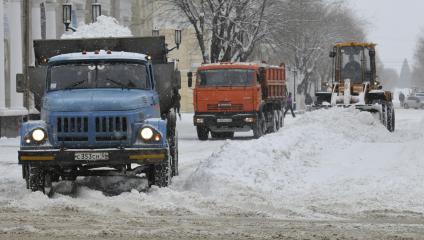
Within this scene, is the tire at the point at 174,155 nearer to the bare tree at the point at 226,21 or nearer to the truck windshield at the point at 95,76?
the truck windshield at the point at 95,76

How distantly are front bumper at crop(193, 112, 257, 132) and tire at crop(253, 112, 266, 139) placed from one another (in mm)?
217

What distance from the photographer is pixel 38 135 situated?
43.8 feet

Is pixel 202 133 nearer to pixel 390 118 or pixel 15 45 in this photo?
pixel 390 118

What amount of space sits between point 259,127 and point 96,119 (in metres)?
18.7

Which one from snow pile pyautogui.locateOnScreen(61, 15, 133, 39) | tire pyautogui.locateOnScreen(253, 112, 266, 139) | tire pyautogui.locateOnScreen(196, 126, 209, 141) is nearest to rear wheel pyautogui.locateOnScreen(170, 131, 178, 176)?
tire pyautogui.locateOnScreen(253, 112, 266, 139)

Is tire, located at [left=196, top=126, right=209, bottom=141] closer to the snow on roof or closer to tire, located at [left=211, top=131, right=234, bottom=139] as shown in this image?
tire, located at [left=211, top=131, right=234, bottom=139]

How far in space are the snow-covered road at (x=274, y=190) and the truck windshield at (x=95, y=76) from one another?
5.17ft

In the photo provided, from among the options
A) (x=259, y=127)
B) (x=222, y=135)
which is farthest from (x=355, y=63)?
(x=222, y=135)

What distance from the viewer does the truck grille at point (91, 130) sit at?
13258 millimetres

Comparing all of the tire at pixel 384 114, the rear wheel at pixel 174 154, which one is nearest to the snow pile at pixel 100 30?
the tire at pixel 384 114

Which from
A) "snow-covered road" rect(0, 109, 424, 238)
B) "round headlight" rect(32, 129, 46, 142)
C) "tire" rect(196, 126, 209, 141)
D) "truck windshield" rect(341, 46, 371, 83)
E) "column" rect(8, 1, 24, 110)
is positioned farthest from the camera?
"truck windshield" rect(341, 46, 371, 83)

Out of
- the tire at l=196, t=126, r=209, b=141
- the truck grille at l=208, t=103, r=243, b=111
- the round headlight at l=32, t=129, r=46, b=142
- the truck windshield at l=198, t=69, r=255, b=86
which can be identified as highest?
the truck windshield at l=198, t=69, r=255, b=86

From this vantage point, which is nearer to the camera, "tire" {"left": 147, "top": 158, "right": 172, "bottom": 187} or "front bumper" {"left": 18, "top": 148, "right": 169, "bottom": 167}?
"front bumper" {"left": 18, "top": 148, "right": 169, "bottom": 167}

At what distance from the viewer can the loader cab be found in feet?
113
